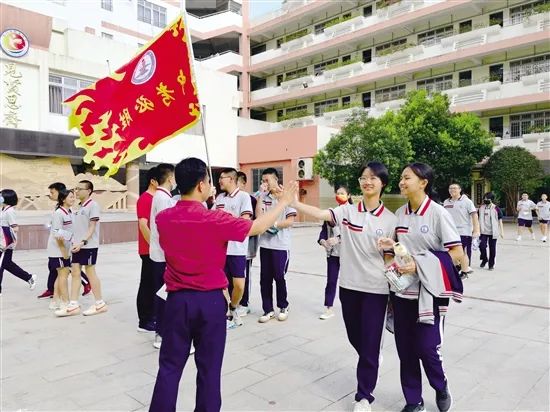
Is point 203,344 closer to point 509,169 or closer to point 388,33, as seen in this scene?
point 509,169

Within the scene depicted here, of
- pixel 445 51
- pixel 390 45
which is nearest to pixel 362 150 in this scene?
pixel 445 51

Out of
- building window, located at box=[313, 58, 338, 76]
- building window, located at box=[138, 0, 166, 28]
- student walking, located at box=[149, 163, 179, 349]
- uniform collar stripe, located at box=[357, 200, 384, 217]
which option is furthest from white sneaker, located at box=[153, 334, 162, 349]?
building window, located at box=[138, 0, 166, 28]

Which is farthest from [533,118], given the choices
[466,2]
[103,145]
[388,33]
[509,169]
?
[103,145]

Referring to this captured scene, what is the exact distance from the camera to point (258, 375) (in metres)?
3.40

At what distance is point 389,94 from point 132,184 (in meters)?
16.2

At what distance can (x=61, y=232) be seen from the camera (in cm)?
524

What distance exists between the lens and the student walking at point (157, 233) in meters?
4.04

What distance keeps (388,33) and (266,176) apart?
2498 cm

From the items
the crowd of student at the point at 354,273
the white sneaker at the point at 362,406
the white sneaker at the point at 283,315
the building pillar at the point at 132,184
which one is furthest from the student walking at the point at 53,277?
the building pillar at the point at 132,184

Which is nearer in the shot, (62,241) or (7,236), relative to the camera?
(62,241)

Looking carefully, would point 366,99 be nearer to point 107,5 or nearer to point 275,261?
point 107,5

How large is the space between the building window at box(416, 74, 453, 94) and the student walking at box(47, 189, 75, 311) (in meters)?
22.7

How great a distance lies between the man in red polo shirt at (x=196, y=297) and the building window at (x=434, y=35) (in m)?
25.1

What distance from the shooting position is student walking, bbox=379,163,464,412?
2617 millimetres
